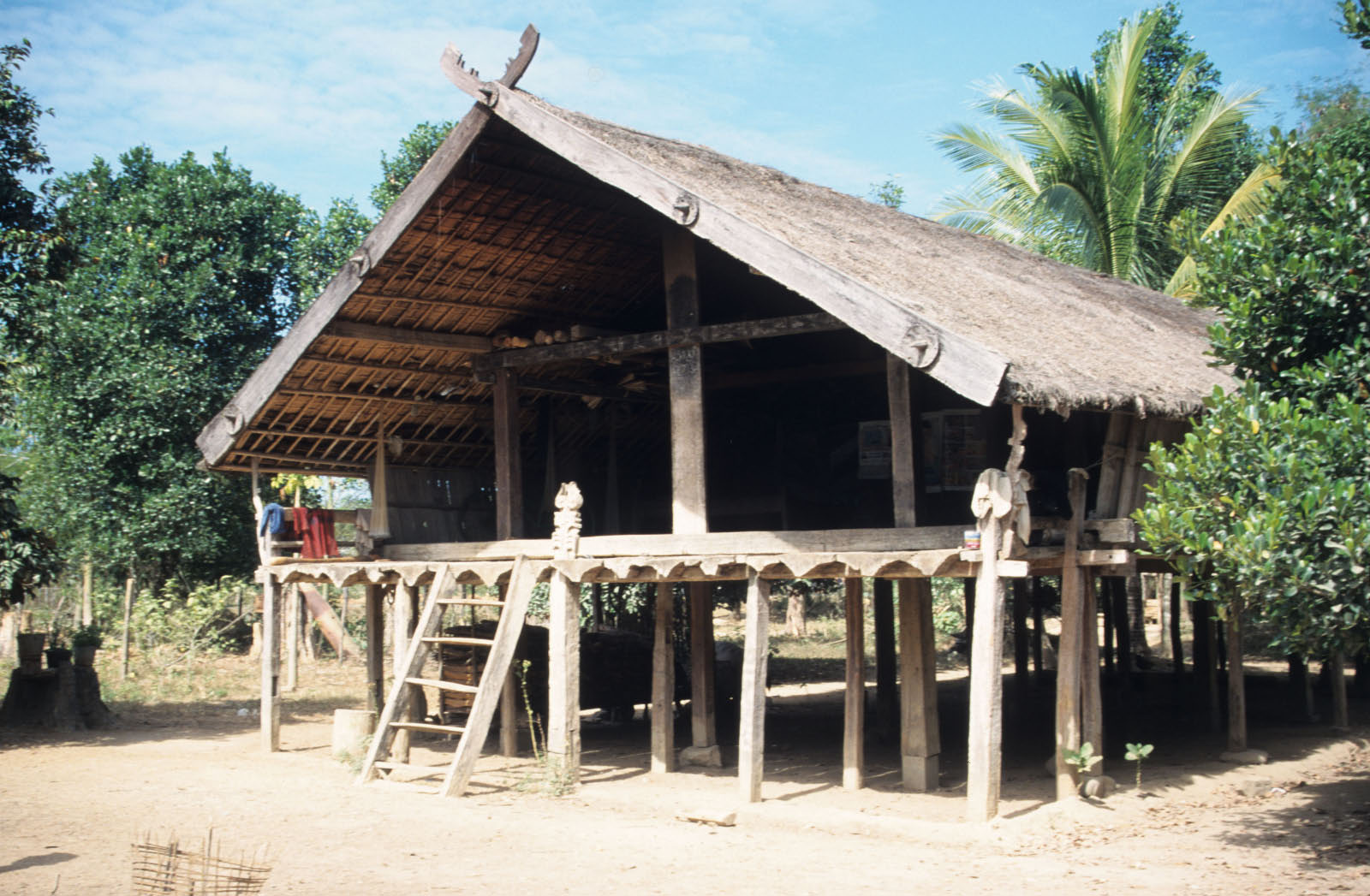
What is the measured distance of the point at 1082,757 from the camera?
852 cm

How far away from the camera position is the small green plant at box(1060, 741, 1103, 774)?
8508 millimetres

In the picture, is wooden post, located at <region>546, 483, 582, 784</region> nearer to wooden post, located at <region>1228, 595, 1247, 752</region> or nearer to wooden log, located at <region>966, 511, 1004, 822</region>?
wooden log, located at <region>966, 511, 1004, 822</region>

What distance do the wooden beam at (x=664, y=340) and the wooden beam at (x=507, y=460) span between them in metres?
0.28

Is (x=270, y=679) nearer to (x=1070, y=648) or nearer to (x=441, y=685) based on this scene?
(x=441, y=685)

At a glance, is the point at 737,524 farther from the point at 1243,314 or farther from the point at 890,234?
the point at 1243,314

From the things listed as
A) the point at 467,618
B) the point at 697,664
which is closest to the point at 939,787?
the point at 697,664

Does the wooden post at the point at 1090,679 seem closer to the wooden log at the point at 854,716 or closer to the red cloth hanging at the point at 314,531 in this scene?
the wooden log at the point at 854,716

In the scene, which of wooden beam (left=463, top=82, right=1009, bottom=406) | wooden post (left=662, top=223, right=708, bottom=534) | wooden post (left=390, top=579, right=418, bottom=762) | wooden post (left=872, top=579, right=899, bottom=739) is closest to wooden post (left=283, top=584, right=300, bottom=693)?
wooden post (left=390, top=579, right=418, bottom=762)

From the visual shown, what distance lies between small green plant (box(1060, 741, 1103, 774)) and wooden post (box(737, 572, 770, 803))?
215 cm

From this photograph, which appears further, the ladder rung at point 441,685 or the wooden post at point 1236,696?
the wooden post at point 1236,696

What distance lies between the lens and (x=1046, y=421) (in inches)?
433

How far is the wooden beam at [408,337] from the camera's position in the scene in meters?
10.6

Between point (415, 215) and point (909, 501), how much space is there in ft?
14.3

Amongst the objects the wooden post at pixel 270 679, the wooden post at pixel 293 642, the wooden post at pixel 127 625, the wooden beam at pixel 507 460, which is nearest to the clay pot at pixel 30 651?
the wooden post at pixel 270 679
